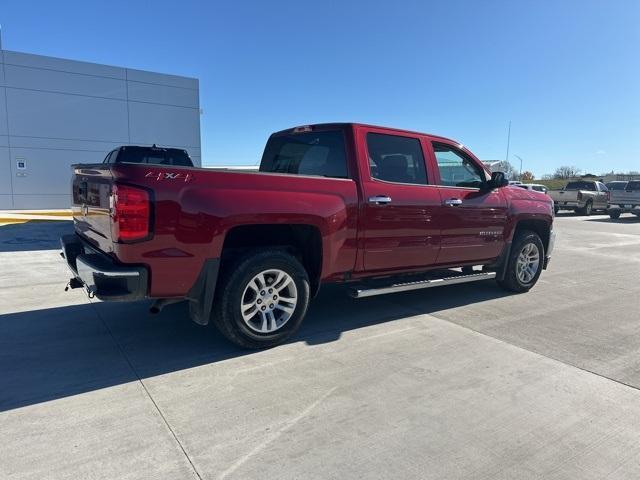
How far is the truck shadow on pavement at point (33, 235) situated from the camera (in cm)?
1021

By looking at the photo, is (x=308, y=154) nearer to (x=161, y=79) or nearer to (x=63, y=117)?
(x=63, y=117)

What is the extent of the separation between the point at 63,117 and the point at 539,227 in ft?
67.8

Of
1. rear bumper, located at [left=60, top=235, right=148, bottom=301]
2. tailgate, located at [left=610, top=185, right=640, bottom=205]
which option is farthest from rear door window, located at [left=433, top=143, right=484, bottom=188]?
tailgate, located at [left=610, top=185, right=640, bottom=205]

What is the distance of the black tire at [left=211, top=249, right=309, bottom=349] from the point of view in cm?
394

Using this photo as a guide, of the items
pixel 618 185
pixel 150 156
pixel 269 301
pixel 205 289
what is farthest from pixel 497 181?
pixel 618 185

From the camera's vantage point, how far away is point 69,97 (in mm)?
20656

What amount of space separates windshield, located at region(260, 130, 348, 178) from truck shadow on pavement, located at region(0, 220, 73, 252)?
268 inches

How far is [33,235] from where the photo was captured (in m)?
12.0

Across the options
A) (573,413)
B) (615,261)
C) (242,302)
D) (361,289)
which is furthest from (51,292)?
(615,261)

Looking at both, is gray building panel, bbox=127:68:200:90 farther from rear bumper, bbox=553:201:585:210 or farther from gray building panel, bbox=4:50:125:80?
rear bumper, bbox=553:201:585:210

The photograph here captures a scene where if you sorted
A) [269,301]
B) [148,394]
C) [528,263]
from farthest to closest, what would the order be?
1. [528,263]
2. [269,301]
3. [148,394]

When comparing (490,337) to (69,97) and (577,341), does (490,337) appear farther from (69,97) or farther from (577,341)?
(69,97)

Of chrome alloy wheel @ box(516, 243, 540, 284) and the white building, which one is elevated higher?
the white building

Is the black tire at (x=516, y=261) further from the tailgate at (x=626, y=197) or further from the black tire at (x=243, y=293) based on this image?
the tailgate at (x=626, y=197)
